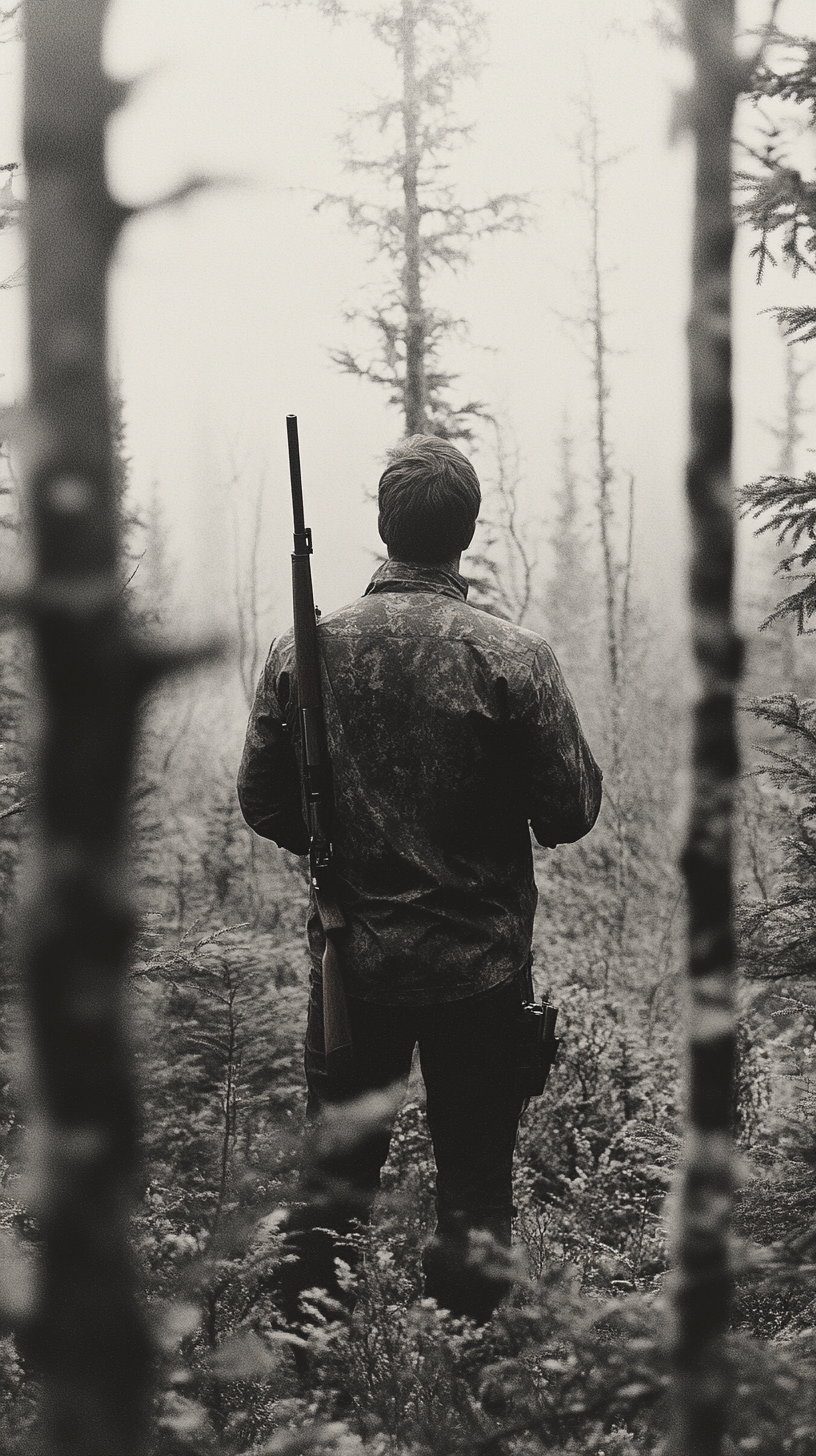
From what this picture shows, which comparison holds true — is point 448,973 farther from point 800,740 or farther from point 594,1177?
point 594,1177

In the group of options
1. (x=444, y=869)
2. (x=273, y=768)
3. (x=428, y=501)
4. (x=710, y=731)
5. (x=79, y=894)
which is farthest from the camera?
(x=273, y=768)

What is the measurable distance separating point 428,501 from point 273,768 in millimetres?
863

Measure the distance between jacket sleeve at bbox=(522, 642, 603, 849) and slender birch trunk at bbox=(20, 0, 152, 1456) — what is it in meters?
1.81

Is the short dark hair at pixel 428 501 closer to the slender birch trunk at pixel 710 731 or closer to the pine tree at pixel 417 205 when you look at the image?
the slender birch trunk at pixel 710 731

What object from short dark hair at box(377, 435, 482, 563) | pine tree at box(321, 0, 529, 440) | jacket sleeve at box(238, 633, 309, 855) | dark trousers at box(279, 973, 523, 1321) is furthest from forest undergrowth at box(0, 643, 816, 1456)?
pine tree at box(321, 0, 529, 440)

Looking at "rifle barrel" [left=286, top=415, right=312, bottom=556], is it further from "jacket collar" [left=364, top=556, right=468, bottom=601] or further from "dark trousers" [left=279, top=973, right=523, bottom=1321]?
"dark trousers" [left=279, top=973, right=523, bottom=1321]

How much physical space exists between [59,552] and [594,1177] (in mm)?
4842

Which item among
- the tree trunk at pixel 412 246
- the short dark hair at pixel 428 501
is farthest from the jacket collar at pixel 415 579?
the tree trunk at pixel 412 246

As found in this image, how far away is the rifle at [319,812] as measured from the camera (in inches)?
109

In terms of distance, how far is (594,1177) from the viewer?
5.23 metres

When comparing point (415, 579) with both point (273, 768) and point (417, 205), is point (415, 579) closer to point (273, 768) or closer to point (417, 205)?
point (273, 768)

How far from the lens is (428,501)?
9.95 ft

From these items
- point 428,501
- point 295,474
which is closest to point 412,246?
point 295,474

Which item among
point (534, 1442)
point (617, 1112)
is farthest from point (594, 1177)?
point (534, 1442)
